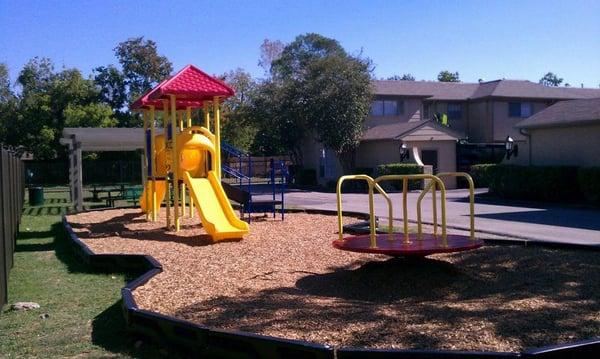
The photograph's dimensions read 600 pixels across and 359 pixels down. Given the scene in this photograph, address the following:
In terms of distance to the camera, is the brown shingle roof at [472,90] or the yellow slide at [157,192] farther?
the brown shingle roof at [472,90]

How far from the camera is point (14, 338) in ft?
20.5

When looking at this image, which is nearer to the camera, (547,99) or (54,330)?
(54,330)

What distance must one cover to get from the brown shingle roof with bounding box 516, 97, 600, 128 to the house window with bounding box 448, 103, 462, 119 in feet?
49.4

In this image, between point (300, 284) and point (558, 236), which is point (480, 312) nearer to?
point (300, 284)

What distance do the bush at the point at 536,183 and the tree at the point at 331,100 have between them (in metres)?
11.2

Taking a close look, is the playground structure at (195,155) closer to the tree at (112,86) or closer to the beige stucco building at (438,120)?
the beige stucco building at (438,120)

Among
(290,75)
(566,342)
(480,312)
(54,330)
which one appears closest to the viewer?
(566,342)

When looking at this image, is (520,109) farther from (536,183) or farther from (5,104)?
(5,104)

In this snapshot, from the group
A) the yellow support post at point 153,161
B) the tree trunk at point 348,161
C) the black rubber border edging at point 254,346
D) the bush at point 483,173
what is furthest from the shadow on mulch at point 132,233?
the tree trunk at point 348,161

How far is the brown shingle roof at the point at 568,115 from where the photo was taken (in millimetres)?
23141

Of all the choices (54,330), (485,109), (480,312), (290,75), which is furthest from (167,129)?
(485,109)

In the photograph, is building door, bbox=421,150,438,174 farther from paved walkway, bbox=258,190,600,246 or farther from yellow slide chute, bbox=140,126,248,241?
yellow slide chute, bbox=140,126,248,241

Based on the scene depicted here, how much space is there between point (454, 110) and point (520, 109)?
4.17 m

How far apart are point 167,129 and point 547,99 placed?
33.4m
